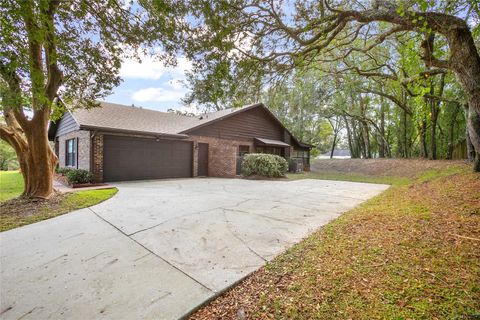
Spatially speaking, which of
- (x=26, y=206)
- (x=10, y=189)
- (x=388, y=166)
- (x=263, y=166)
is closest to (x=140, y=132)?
(x=10, y=189)

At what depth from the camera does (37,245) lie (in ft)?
11.1

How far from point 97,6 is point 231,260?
5696 mm

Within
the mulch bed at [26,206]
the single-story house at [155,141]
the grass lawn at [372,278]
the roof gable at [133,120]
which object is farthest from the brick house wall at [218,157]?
the grass lawn at [372,278]

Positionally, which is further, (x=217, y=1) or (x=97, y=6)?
(x=97, y=6)

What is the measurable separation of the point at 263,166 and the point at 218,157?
10.1ft

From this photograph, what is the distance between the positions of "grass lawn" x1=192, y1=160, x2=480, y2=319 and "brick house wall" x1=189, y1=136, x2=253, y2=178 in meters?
10.4

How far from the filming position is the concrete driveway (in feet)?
6.94

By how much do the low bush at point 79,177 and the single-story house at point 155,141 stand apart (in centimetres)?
42

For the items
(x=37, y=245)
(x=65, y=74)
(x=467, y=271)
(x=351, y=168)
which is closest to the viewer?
(x=467, y=271)

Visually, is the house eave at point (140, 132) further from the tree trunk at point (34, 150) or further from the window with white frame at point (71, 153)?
the window with white frame at point (71, 153)

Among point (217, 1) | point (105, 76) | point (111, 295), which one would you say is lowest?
point (111, 295)

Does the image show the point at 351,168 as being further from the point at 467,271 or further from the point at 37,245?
the point at 37,245

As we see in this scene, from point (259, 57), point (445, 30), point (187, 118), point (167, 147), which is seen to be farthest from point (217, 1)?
point (187, 118)

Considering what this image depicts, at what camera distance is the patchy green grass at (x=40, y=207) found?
4652mm
